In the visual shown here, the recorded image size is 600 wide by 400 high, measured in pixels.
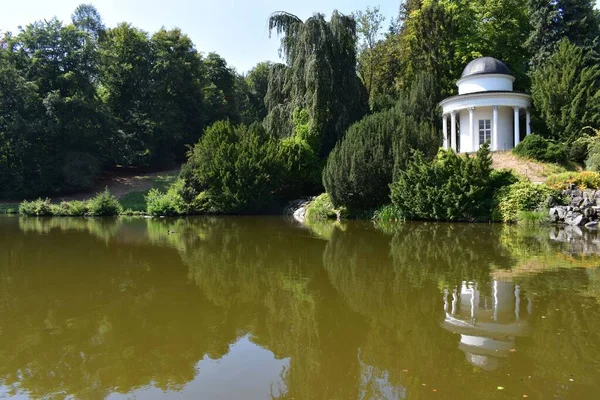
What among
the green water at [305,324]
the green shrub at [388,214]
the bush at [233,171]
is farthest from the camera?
the bush at [233,171]

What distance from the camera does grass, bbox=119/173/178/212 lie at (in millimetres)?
31400

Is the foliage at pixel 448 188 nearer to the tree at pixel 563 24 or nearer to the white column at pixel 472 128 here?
the white column at pixel 472 128

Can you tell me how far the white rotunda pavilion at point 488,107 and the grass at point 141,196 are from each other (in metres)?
19.9

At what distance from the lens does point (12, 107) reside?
3509 centimetres

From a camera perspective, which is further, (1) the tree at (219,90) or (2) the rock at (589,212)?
(1) the tree at (219,90)

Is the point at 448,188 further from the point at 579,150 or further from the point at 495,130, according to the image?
the point at 495,130

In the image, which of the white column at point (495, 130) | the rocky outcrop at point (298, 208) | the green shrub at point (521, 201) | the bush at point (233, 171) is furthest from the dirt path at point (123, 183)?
the green shrub at point (521, 201)

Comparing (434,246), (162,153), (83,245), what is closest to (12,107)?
(162,153)

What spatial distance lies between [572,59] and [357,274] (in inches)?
884

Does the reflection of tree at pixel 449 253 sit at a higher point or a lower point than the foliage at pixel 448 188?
lower

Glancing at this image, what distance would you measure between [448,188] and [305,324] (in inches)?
607

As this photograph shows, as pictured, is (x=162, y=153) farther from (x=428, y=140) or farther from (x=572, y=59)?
(x=572, y=59)

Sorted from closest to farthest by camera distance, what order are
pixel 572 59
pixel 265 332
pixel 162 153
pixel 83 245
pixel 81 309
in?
pixel 265 332, pixel 81 309, pixel 83 245, pixel 572 59, pixel 162 153

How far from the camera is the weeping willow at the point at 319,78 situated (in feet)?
93.2
